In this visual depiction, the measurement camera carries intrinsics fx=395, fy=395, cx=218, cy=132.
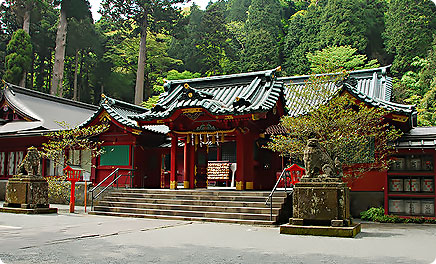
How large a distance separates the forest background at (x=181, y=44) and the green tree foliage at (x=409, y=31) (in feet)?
0.30

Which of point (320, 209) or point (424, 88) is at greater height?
point (424, 88)

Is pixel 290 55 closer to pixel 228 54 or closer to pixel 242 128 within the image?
pixel 228 54

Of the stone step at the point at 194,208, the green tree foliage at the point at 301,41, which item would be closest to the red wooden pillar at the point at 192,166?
the stone step at the point at 194,208

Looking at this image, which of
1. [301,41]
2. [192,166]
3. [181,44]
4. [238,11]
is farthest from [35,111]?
[238,11]

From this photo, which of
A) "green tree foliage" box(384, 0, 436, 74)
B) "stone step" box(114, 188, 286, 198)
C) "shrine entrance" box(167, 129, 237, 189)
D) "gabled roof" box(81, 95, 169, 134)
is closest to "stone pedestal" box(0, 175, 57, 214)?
"stone step" box(114, 188, 286, 198)

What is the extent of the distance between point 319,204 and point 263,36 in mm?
36646

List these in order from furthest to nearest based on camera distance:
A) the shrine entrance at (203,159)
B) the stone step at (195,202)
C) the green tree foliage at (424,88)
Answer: the green tree foliage at (424,88), the shrine entrance at (203,159), the stone step at (195,202)

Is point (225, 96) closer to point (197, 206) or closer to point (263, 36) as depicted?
point (197, 206)

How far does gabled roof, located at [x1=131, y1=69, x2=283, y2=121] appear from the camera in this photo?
14.5 metres

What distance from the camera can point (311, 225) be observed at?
385 inches

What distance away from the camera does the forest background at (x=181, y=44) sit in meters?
35.7

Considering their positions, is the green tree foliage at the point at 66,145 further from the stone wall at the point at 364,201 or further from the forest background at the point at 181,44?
the forest background at the point at 181,44

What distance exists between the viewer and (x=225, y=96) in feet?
55.9

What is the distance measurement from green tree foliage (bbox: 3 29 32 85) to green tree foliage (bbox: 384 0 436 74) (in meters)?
33.4
